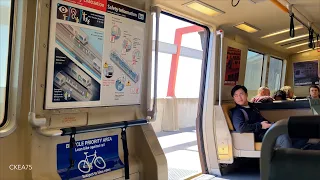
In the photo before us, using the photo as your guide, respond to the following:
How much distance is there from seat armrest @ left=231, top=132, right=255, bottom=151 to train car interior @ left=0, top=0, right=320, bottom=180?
1 centimetres

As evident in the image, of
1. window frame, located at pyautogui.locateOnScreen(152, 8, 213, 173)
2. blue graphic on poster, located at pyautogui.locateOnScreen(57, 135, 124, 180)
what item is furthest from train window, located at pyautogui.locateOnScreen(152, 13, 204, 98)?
blue graphic on poster, located at pyautogui.locateOnScreen(57, 135, 124, 180)

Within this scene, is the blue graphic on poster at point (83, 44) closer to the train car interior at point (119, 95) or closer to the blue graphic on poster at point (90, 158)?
the train car interior at point (119, 95)

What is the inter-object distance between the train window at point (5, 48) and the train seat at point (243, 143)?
295 centimetres

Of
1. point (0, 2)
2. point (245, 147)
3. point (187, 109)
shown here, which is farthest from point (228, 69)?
point (187, 109)

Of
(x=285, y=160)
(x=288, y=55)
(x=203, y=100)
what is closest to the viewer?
(x=285, y=160)

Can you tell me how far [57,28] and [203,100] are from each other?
8.72 feet

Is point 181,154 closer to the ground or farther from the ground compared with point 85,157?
closer to the ground

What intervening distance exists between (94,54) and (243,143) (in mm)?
2551

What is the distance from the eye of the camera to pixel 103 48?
2336 millimetres

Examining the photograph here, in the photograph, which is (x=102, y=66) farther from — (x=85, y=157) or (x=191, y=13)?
(x=191, y=13)

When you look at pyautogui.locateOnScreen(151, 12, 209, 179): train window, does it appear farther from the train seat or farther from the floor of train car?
the train seat

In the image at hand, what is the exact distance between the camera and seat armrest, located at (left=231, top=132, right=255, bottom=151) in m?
3.78

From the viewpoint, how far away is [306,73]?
289 inches

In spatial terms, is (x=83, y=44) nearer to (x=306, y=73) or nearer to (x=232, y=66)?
(x=232, y=66)
